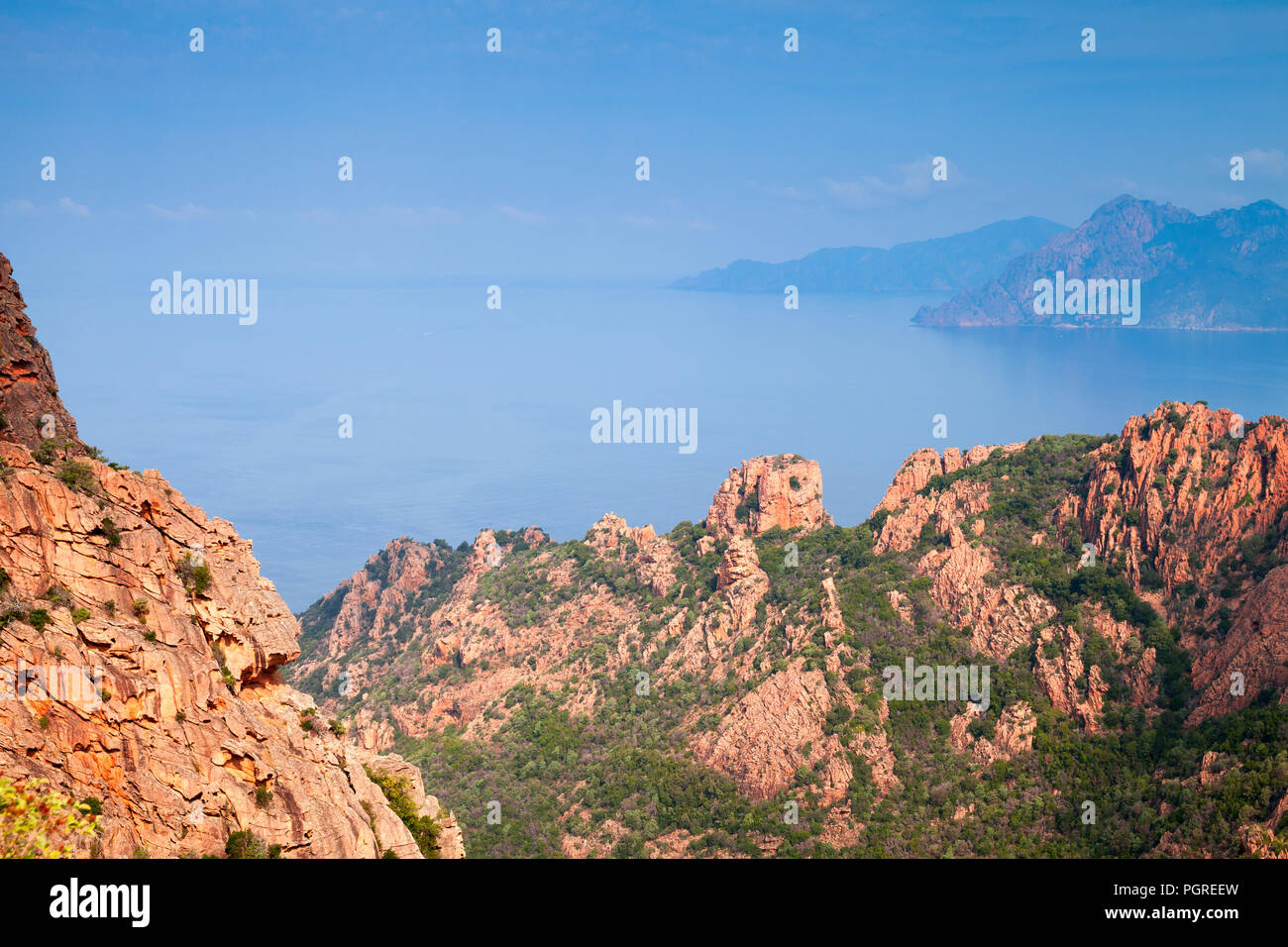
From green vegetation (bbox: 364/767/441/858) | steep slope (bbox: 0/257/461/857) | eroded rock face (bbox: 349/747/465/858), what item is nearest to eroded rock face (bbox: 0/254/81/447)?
steep slope (bbox: 0/257/461/857)

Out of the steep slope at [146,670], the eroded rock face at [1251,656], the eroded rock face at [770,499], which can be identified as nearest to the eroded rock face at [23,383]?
the steep slope at [146,670]

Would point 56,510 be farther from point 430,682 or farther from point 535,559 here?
point 535,559

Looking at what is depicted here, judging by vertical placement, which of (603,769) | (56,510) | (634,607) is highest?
(56,510)

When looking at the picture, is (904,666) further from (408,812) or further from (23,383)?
(23,383)

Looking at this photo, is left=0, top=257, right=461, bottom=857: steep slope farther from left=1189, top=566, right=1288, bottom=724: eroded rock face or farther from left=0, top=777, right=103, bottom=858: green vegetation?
left=1189, top=566, right=1288, bottom=724: eroded rock face
